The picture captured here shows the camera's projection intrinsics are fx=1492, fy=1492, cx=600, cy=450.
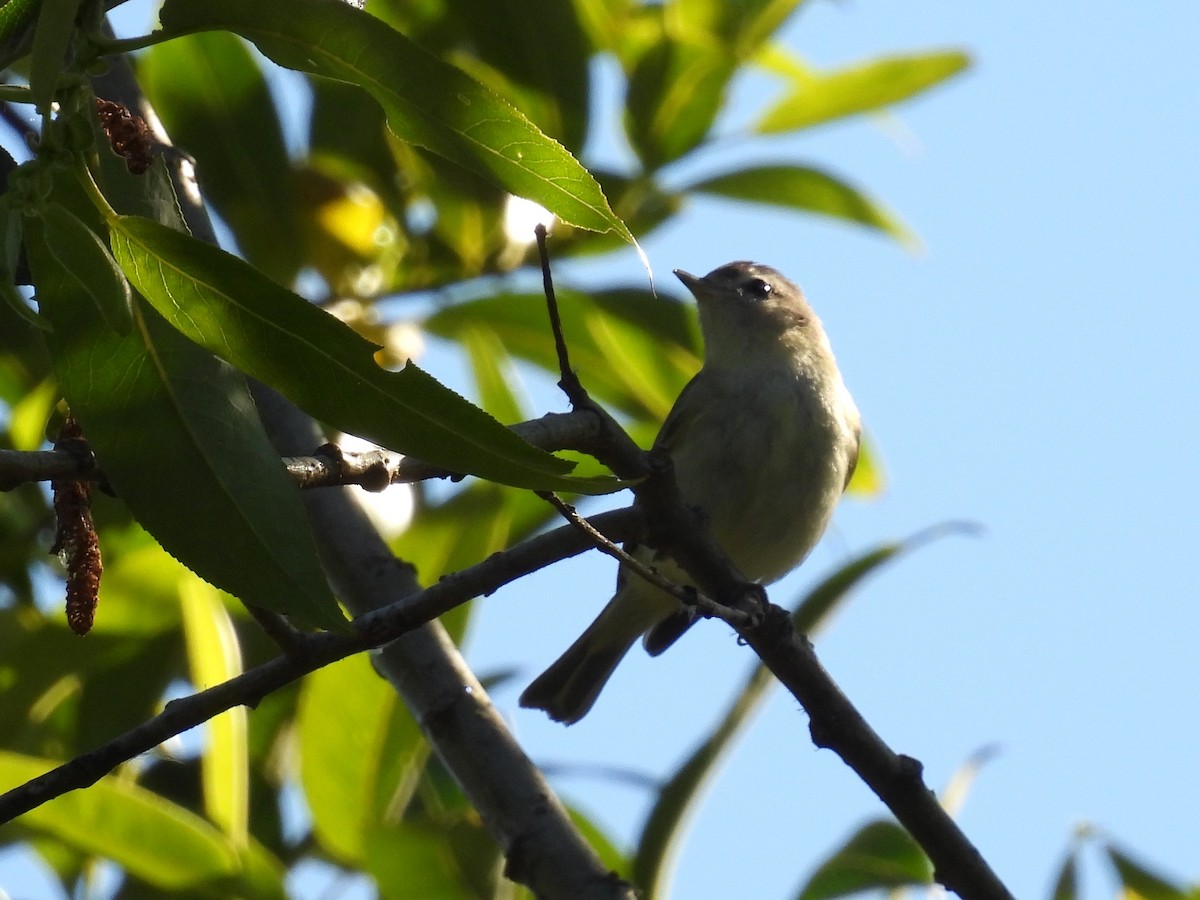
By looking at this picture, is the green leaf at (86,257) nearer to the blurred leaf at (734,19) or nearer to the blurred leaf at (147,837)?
the blurred leaf at (147,837)

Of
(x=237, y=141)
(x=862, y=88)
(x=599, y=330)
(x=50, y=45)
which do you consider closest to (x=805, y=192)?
(x=862, y=88)

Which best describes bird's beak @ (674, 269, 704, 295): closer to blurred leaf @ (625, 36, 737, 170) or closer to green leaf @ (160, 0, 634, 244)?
blurred leaf @ (625, 36, 737, 170)

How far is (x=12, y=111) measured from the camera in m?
2.80

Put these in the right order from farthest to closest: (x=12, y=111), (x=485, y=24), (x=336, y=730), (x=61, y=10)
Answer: (x=485, y=24) < (x=336, y=730) < (x=12, y=111) < (x=61, y=10)

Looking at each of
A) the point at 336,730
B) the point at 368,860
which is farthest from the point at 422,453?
the point at 336,730

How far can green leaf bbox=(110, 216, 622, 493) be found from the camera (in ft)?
5.26

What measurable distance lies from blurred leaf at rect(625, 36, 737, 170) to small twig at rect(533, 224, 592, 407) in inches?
68.9

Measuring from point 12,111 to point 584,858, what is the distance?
1821 mm

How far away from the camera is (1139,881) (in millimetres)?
3291

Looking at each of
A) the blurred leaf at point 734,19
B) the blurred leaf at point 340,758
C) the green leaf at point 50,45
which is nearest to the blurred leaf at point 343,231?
the blurred leaf at point 734,19

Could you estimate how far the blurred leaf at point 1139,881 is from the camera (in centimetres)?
326

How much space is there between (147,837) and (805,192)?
7.97 feet

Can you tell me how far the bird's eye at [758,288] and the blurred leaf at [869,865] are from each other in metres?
3.55

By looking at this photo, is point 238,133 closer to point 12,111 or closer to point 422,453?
point 12,111
